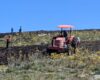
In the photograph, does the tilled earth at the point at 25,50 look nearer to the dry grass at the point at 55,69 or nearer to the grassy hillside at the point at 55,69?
the grassy hillside at the point at 55,69

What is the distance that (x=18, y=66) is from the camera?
19.1 meters

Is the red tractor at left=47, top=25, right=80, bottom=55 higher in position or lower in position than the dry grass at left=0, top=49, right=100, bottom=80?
higher

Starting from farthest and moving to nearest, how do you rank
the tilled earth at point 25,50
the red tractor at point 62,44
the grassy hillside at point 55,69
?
the red tractor at point 62,44, the tilled earth at point 25,50, the grassy hillside at point 55,69

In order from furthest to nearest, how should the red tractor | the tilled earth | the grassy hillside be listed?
the red tractor, the tilled earth, the grassy hillside

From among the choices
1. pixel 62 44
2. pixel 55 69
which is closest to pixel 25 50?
pixel 62 44

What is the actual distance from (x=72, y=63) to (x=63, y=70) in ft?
4.45

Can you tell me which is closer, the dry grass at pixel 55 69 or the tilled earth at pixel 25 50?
the dry grass at pixel 55 69

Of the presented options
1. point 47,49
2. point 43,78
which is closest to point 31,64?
→ point 43,78

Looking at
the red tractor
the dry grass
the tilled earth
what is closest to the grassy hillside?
the dry grass

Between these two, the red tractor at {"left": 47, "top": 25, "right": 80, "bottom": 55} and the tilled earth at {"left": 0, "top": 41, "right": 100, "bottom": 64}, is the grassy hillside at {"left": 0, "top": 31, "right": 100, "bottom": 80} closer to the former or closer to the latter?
the tilled earth at {"left": 0, "top": 41, "right": 100, "bottom": 64}

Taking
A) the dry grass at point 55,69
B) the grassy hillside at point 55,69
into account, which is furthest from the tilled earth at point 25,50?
the dry grass at point 55,69

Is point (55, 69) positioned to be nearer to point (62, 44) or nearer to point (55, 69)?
point (55, 69)

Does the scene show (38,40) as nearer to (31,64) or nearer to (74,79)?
(31,64)

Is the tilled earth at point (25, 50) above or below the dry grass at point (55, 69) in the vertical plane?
above
